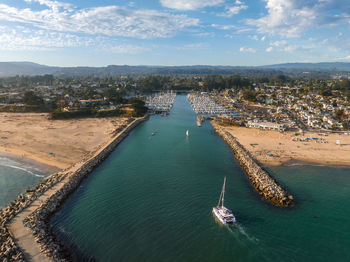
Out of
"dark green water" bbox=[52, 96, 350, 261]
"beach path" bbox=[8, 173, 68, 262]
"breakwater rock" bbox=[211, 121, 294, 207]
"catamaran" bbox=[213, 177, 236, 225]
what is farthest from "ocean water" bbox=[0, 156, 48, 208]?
"breakwater rock" bbox=[211, 121, 294, 207]

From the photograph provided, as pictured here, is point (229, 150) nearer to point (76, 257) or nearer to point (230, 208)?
point (230, 208)

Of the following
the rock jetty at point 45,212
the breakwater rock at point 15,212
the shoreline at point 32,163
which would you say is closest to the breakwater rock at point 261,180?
the rock jetty at point 45,212

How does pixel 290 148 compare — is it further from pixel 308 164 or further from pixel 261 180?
pixel 261 180

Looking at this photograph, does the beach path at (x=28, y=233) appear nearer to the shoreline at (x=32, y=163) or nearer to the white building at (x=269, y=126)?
the shoreline at (x=32, y=163)

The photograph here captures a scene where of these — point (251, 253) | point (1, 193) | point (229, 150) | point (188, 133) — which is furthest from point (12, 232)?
point (188, 133)

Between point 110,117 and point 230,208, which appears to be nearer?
point 230,208

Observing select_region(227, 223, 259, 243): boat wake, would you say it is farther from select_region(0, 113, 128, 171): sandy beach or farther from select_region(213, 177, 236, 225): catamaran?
select_region(0, 113, 128, 171): sandy beach

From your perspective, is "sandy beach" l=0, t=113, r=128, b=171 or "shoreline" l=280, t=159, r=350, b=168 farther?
"sandy beach" l=0, t=113, r=128, b=171
